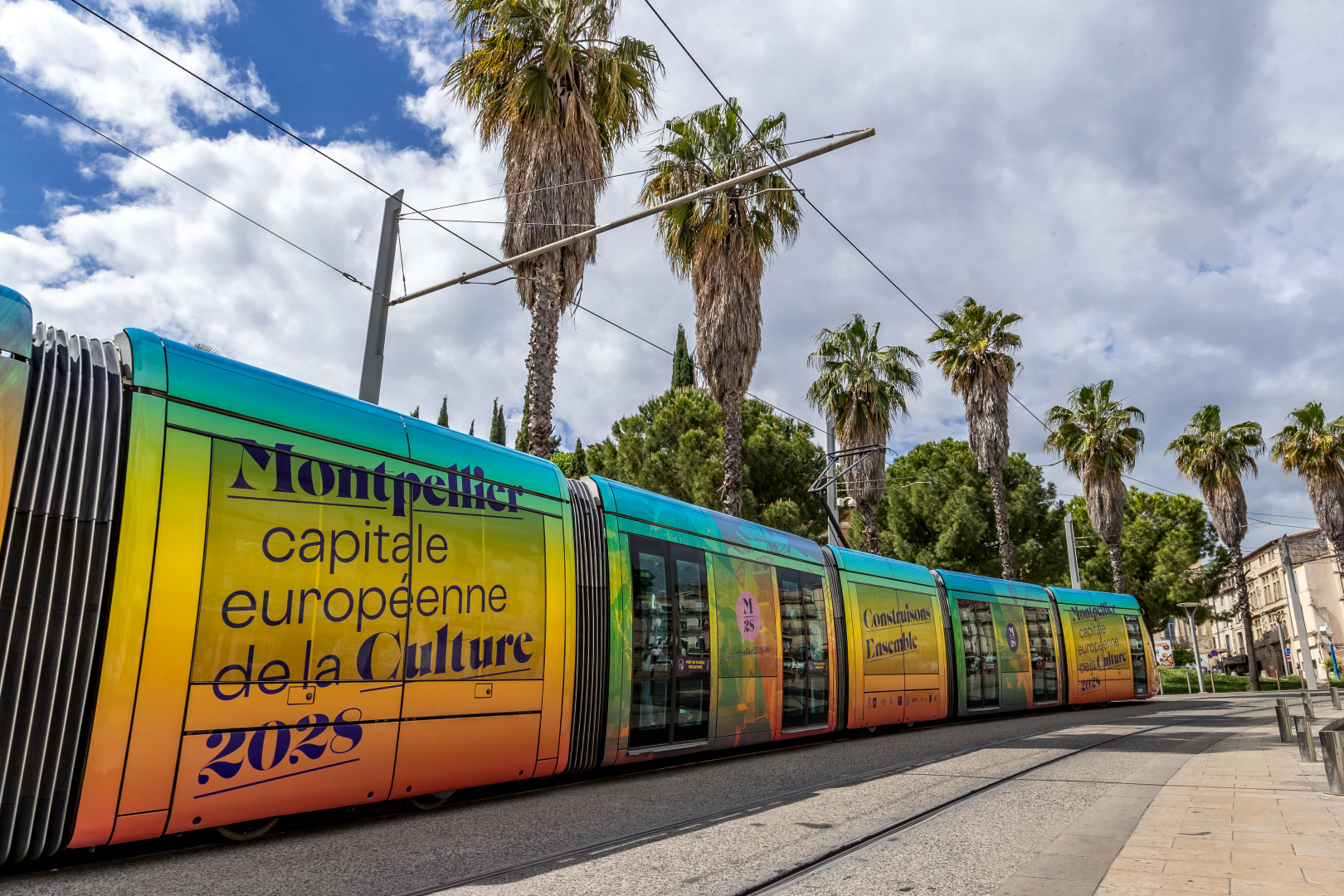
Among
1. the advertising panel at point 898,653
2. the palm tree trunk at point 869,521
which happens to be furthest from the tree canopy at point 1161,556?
the advertising panel at point 898,653

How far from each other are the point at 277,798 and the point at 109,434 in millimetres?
2371

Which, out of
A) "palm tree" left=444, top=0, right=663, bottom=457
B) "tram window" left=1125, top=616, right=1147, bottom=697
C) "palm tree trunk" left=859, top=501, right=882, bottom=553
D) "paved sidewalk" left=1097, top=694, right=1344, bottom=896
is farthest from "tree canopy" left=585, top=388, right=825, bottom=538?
"paved sidewalk" left=1097, top=694, right=1344, bottom=896

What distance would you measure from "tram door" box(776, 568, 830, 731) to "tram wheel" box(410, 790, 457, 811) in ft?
17.6

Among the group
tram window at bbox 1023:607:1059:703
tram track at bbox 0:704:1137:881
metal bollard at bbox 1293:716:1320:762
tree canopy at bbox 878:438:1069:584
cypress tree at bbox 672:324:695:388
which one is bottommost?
tram track at bbox 0:704:1137:881

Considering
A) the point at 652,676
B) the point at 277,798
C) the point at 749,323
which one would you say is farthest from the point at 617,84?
the point at 277,798

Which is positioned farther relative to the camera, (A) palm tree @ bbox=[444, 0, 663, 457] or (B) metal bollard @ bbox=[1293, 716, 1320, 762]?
(A) palm tree @ bbox=[444, 0, 663, 457]

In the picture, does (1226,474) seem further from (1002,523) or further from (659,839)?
(659,839)

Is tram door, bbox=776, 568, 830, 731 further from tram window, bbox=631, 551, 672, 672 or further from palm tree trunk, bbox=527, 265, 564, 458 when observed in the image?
palm tree trunk, bbox=527, 265, 564, 458

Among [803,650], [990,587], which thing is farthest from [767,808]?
[990,587]

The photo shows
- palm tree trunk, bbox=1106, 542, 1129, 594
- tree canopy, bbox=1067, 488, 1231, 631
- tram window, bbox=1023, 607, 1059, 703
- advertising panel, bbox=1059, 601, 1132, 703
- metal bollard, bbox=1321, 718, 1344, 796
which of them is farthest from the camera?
tree canopy, bbox=1067, 488, 1231, 631

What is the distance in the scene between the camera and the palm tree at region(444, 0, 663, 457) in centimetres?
1291

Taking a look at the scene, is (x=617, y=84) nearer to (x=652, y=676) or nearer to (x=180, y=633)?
(x=652, y=676)

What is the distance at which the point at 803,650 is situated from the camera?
11312 mm

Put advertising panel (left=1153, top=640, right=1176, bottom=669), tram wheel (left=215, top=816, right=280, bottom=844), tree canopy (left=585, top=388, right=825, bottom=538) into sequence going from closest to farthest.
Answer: tram wheel (left=215, top=816, right=280, bottom=844), tree canopy (left=585, top=388, right=825, bottom=538), advertising panel (left=1153, top=640, right=1176, bottom=669)
